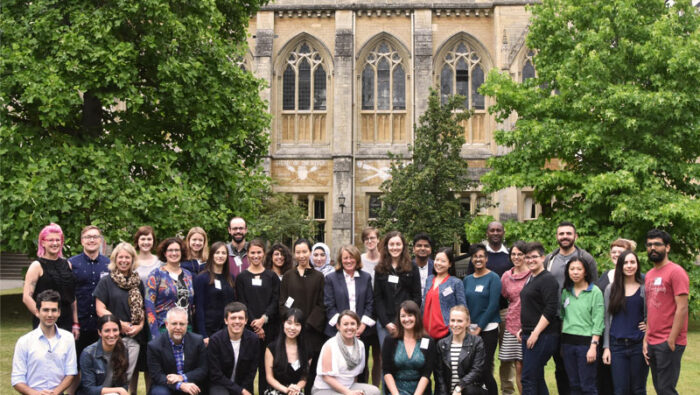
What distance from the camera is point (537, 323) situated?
22.3ft

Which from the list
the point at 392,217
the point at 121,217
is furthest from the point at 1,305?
the point at 392,217

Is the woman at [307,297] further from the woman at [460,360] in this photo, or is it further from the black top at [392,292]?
the woman at [460,360]

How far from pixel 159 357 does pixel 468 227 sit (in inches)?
425

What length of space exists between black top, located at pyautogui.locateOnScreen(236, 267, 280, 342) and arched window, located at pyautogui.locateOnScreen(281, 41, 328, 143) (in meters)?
20.1

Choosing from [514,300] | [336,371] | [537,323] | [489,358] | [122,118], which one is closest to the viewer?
[336,371]

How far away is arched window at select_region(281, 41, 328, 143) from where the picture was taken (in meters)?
27.2

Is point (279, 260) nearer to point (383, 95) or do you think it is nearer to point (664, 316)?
point (664, 316)

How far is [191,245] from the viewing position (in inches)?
289

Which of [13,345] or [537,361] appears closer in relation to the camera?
[537,361]

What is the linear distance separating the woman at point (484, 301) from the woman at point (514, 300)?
0.24m

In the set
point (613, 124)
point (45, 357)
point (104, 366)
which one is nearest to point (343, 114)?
point (613, 124)

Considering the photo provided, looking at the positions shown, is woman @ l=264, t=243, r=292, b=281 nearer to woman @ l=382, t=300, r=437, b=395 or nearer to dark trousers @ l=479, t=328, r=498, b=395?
woman @ l=382, t=300, r=437, b=395

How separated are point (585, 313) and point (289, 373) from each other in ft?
10.3

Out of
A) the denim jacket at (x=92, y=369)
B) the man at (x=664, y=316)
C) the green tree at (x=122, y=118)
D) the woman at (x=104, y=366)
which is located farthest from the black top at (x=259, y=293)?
the green tree at (x=122, y=118)
